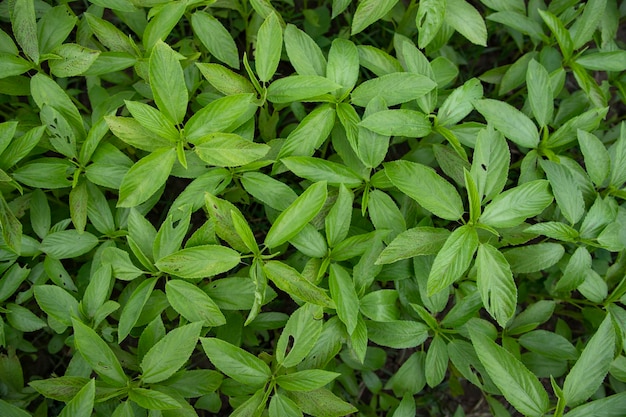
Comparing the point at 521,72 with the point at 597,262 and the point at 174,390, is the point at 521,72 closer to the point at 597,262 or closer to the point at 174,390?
the point at 597,262

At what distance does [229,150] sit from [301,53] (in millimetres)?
367

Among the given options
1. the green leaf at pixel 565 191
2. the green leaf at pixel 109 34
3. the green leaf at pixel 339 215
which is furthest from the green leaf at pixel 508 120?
the green leaf at pixel 109 34

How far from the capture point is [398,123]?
1328mm

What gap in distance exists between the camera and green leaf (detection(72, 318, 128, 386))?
1.19 meters

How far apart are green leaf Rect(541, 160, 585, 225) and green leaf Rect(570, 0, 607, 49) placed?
0.45 meters

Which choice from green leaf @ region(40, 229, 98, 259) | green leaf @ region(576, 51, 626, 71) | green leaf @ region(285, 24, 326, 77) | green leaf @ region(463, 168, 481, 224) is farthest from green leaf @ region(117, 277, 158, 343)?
green leaf @ region(576, 51, 626, 71)

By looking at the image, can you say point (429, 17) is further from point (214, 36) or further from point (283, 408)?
point (283, 408)

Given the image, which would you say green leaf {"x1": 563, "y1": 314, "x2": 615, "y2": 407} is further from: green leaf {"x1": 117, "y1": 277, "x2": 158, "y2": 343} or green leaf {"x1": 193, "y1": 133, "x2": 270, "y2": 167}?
green leaf {"x1": 117, "y1": 277, "x2": 158, "y2": 343}

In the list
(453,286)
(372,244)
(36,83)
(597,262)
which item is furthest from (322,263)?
(597,262)

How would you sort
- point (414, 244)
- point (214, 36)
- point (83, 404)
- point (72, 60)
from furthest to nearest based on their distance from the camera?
point (214, 36) → point (72, 60) → point (414, 244) → point (83, 404)

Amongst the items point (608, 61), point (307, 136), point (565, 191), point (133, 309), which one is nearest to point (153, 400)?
point (133, 309)

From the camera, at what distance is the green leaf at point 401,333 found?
4.55 feet

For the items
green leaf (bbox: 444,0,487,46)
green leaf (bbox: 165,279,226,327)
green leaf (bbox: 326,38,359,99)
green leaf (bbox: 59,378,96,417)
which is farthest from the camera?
green leaf (bbox: 444,0,487,46)

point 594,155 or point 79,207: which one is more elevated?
point 594,155
